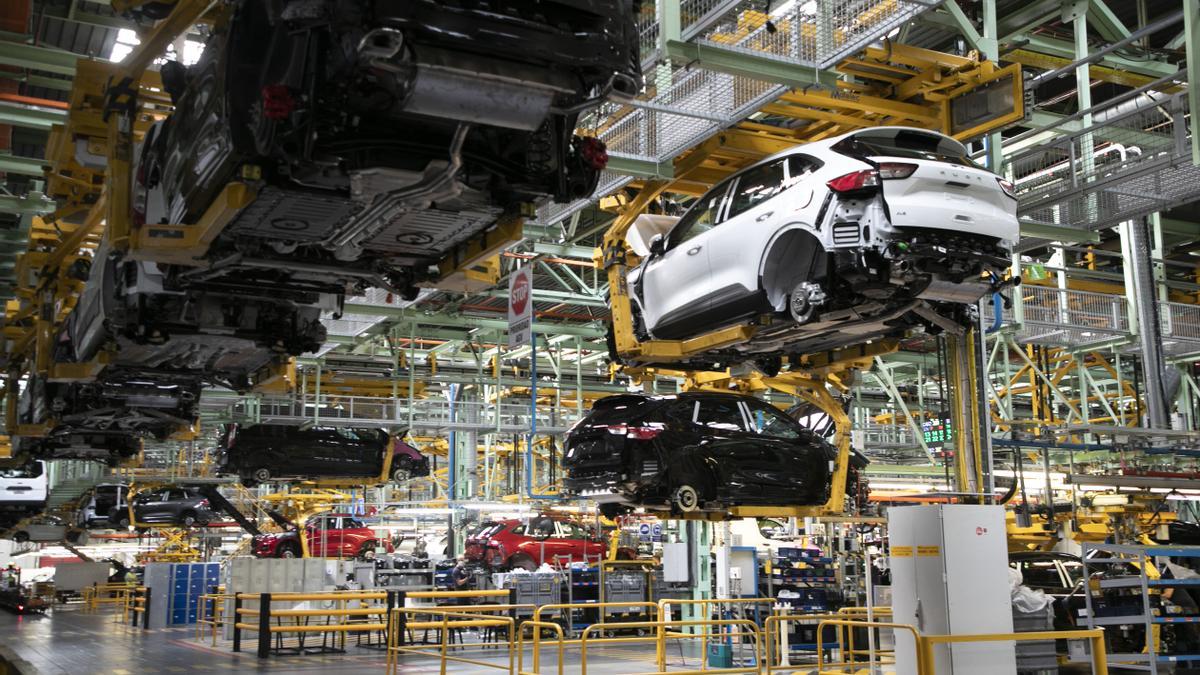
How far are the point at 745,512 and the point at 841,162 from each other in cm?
439

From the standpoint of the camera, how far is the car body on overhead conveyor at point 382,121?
5.13 meters

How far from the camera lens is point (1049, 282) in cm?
1961

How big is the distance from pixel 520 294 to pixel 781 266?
3.08 metres

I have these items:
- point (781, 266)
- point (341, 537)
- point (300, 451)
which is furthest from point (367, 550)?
point (781, 266)

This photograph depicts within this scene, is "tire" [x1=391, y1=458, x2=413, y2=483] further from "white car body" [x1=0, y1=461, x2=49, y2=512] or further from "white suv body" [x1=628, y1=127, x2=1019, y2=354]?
"white suv body" [x1=628, y1=127, x2=1019, y2=354]

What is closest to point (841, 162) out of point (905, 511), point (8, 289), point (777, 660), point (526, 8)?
point (905, 511)

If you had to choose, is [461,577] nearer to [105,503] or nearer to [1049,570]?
[1049,570]

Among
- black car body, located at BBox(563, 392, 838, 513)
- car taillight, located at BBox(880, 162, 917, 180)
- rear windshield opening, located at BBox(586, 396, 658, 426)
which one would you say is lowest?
black car body, located at BBox(563, 392, 838, 513)

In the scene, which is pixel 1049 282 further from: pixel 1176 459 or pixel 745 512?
pixel 745 512

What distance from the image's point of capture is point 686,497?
1156 cm

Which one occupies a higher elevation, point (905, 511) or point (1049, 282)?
point (1049, 282)

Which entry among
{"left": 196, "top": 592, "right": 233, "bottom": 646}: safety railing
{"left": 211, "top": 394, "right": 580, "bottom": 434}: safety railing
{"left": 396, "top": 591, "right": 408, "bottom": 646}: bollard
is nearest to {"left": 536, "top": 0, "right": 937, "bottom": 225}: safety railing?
{"left": 396, "top": 591, "right": 408, "bottom": 646}: bollard

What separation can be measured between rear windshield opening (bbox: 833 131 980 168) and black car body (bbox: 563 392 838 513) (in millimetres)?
3885

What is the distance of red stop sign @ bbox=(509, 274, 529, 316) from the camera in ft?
37.0
